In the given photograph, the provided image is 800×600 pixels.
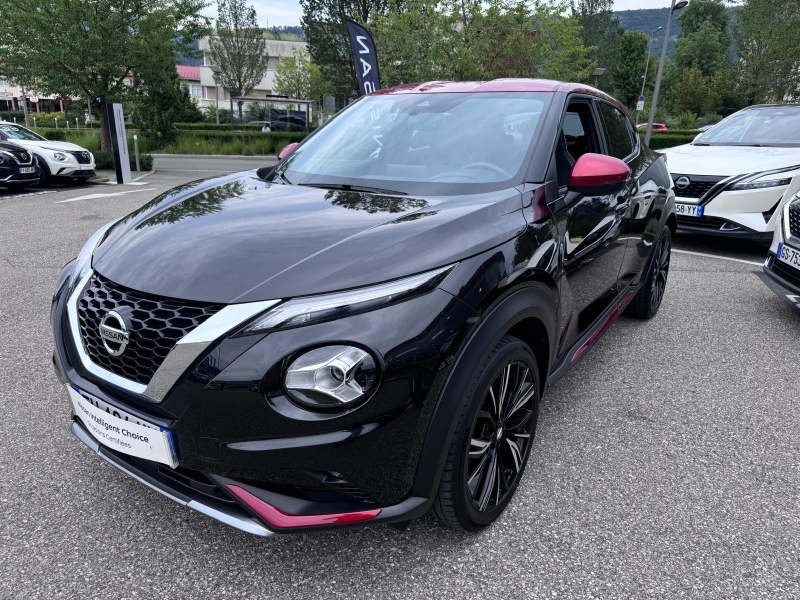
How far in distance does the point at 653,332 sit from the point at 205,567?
3.55 m

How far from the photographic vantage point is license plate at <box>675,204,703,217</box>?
6375mm

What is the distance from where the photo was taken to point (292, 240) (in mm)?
1944

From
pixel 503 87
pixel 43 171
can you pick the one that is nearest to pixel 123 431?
pixel 503 87

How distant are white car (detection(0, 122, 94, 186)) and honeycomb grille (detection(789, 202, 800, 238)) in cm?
1250

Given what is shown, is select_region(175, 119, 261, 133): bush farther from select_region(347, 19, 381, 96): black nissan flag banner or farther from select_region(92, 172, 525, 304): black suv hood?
select_region(92, 172, 525, 304): black suv hood

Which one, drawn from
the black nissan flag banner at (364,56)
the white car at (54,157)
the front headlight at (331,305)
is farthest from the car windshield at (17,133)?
the front headlight at (331,305)

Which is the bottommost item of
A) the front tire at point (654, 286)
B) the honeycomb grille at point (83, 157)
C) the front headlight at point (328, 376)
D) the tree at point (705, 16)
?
the front tire at point (654, 286)

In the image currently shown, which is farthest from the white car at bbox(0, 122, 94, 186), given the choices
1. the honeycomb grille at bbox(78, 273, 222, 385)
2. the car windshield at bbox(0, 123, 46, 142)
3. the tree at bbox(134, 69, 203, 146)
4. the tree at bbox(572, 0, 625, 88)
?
the tree at bbox(572, 0, 625, 88)

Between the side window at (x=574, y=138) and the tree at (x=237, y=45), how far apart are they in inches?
2045

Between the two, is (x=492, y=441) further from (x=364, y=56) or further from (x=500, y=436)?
(x=364, y=56)

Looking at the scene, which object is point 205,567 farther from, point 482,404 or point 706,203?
point 706,203

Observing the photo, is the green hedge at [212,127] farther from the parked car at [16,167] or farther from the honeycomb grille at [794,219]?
the honeycomb grille at [794,219]

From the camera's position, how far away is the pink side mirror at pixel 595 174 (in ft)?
8.14

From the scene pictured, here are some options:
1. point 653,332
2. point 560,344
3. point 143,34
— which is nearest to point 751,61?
point 143,34
